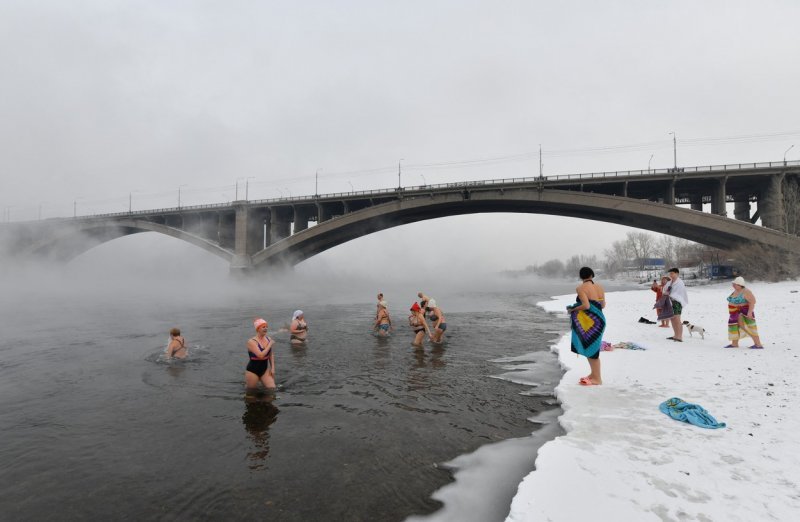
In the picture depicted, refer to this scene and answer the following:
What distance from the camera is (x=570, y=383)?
7172mm

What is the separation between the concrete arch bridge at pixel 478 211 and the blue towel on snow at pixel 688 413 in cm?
4097

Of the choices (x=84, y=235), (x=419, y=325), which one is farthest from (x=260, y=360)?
A: (x=84, y=235)

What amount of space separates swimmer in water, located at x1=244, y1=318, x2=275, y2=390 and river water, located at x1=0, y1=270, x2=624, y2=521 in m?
0.37

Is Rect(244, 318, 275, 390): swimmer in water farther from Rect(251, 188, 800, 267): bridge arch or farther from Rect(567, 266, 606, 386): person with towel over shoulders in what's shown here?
Rect(251, 188, 800, 267): bridge arch

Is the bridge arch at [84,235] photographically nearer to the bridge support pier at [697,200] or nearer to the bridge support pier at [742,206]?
the bridge support pier at [697,200]

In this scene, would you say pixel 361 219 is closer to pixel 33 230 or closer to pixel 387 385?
pixel 387 385

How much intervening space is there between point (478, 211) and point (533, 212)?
791 cm

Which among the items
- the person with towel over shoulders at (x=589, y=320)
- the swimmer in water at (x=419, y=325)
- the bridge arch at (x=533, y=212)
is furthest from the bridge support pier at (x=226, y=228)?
the person with towel over shoulders at (x=589, y=320)

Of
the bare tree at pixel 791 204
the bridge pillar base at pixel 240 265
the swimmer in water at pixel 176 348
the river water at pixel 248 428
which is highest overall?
the bare tree at pixel 791 204

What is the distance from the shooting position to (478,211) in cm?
5697

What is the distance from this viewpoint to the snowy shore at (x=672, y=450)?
10.3 feet

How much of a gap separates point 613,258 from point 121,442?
147 metres

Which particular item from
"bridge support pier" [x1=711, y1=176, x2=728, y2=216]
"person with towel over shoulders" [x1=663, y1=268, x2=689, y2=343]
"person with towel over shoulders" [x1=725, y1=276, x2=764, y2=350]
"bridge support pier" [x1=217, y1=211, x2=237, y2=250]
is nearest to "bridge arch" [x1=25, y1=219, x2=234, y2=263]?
"bridge support pier" [x1=217, y1=211, x2=237, y2=250]

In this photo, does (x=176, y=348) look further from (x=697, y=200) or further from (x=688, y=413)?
(x=697, y=200)
